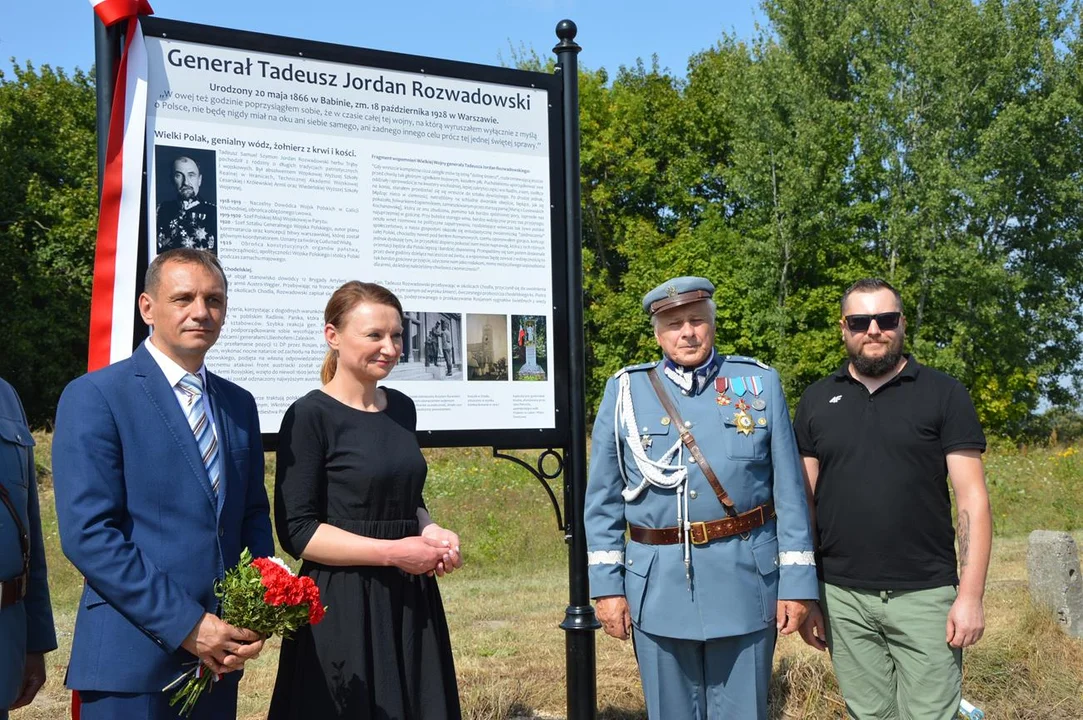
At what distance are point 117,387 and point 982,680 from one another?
5.02m

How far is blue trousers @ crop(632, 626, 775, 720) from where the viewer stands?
12.2 feet

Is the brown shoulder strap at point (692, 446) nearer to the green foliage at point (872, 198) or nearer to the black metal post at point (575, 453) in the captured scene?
the black metal post at point (575, 453)

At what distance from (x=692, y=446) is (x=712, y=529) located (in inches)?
12.3

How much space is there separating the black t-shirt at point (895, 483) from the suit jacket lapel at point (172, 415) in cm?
237

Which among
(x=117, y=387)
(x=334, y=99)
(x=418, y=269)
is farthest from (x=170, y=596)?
(x=334, y=99)

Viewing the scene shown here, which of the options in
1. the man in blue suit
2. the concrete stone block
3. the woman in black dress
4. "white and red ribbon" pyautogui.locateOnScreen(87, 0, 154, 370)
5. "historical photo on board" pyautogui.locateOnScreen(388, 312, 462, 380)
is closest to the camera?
the man in blue suit

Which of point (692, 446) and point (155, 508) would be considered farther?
point (692, 446)

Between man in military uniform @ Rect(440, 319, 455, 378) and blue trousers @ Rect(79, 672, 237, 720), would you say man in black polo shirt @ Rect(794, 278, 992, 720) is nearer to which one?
man in military uniform @ Rect(440, 319, 455, 378)

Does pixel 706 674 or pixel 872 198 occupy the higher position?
pixel 872 198

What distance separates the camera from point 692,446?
12.6 feet

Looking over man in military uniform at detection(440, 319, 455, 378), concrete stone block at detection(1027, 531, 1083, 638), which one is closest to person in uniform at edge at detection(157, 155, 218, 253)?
man in military uniform at detection(440, 319, 455, 378)

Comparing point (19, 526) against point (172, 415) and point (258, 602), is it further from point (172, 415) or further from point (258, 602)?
point (258, 602)

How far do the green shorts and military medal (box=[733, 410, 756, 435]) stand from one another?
0.79 m

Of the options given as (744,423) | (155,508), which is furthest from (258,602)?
(744,423)
